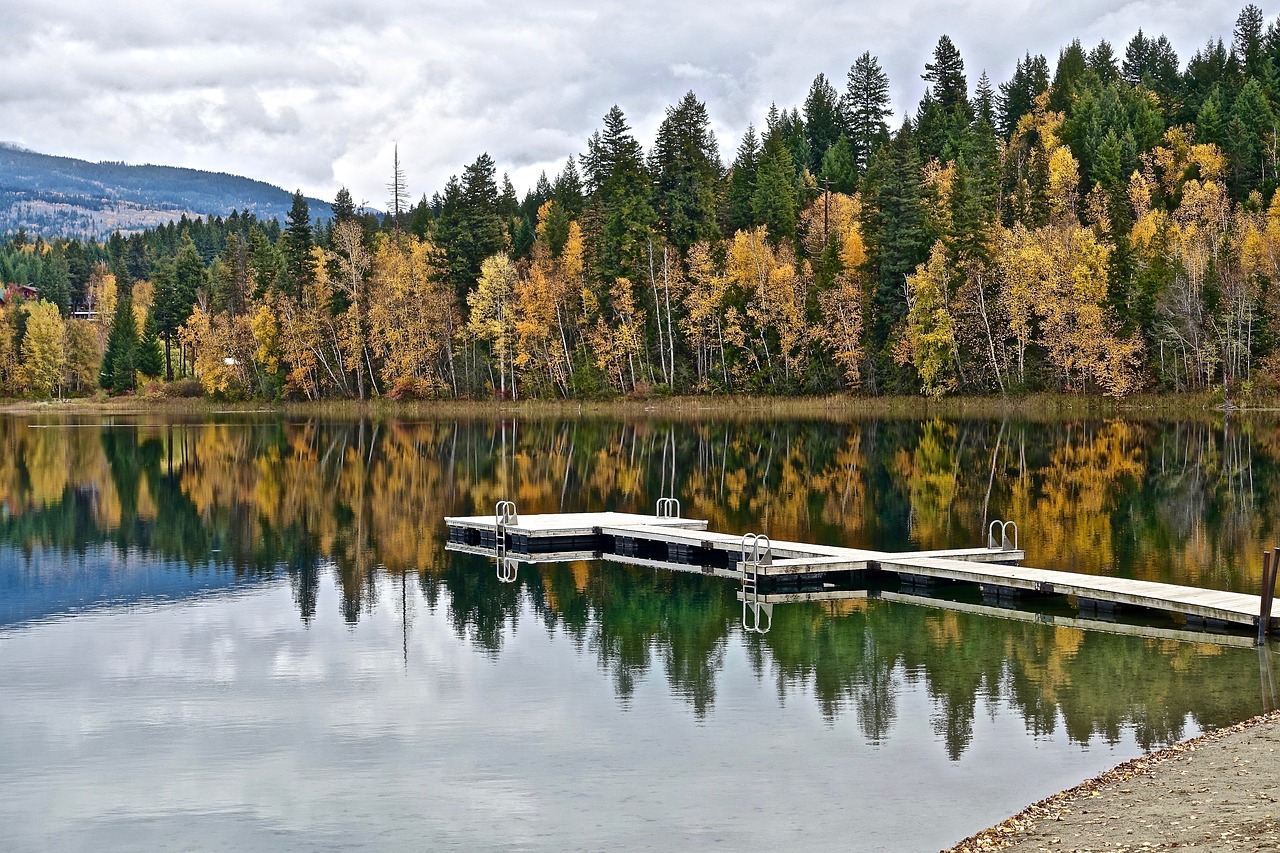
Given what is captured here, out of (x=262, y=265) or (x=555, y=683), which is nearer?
(x=555, y=683)

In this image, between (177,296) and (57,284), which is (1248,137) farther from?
(57,284)

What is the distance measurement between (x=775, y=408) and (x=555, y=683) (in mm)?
76917

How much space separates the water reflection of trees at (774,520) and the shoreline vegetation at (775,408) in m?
10.0

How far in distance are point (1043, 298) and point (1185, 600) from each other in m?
68.7

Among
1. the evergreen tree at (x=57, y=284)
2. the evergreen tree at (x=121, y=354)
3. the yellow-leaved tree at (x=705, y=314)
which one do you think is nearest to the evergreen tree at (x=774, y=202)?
the yellow-leaved tree at (x=705, y=314)

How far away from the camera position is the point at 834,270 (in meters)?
95.9

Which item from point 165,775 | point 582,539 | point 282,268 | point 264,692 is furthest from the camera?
point 282,268

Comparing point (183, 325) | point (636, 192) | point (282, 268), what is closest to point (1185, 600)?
point (636, 192)

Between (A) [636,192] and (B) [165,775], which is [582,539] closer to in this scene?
(B) [165,775]

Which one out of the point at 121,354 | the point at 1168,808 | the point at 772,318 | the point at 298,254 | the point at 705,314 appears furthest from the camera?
the point at 121,354

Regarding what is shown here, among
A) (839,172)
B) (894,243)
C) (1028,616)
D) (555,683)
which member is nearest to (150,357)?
(839,172)

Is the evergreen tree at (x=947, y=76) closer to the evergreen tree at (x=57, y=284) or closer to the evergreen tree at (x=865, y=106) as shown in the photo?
the evergreen tree at (x=865, y=106)

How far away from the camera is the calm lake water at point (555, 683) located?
12844 mm

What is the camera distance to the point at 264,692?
1788 centimetres
